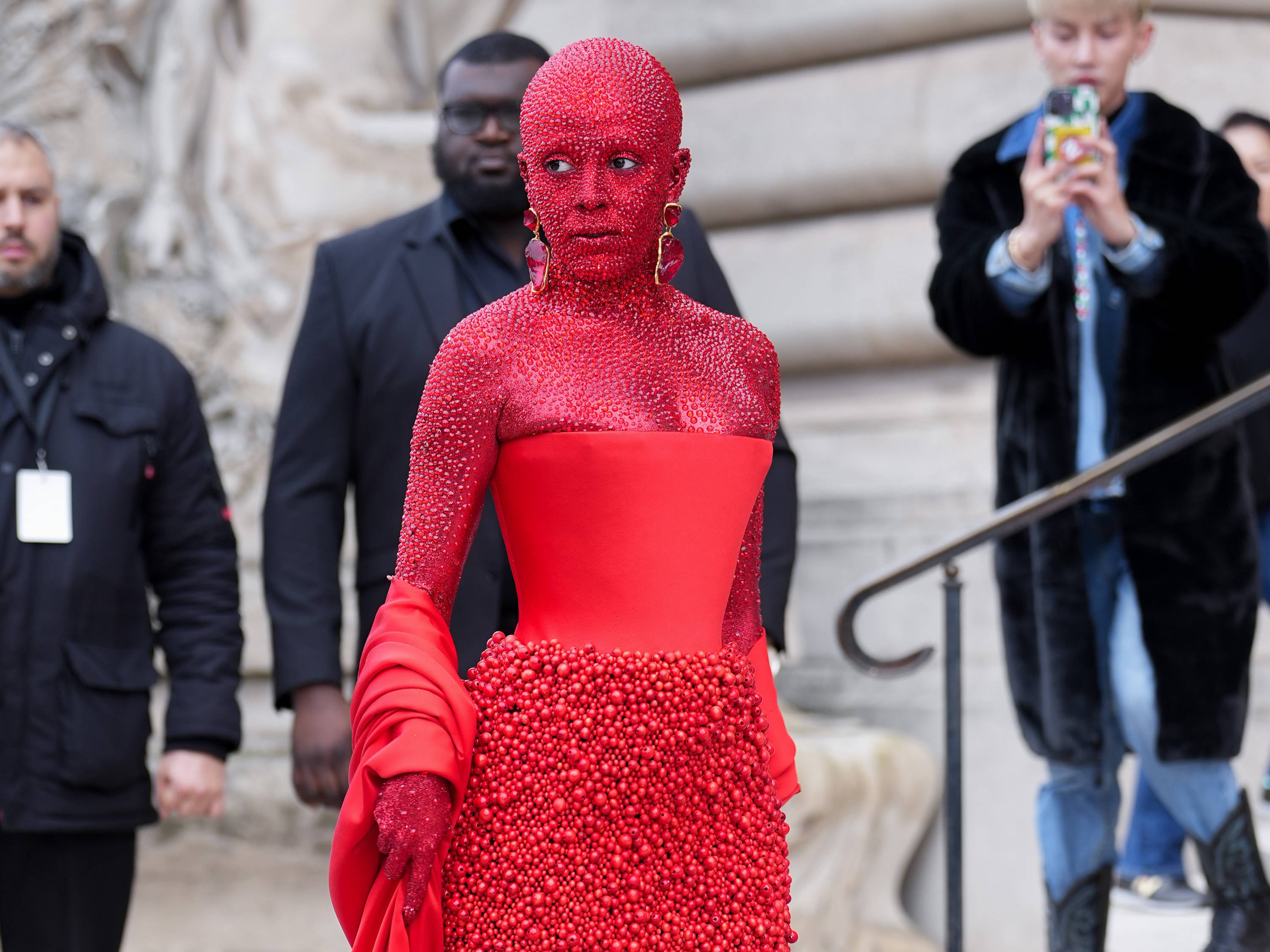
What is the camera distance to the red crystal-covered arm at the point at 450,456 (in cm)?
182

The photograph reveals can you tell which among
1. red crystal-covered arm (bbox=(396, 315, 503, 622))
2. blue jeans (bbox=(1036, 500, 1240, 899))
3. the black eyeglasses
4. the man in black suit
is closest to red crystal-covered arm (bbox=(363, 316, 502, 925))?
red crystal-covered arm (bbox=(396, 315, 503, 622))

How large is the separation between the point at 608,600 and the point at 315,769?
1.08 metres

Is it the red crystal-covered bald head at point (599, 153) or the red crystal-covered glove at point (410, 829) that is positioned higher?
the red crystal-covered bald head at point (599, 153)

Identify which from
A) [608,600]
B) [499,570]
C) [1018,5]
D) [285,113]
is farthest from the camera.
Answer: [285,113]

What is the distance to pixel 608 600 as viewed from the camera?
183 cm

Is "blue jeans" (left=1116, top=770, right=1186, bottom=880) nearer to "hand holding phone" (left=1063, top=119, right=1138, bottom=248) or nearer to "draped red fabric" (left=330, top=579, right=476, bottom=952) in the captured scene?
"hand holding phone" (left=1063, top=119, right=1138, bottom=248)

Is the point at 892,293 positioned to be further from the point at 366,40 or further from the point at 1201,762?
the point at 1201,762

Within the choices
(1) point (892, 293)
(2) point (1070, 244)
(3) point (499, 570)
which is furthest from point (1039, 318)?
(1) point (892, 293)

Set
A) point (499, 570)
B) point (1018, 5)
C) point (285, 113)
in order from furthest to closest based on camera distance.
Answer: point (285, 113) < point (1018, 5) < point (499, 570)

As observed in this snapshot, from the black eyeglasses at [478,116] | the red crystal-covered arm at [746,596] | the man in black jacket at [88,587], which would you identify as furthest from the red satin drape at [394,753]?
the man in black jacket at [88,587]

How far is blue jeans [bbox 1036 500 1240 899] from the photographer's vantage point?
3.19 metres

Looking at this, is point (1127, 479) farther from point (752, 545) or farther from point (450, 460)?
point (450, 460)

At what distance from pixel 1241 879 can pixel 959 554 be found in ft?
2.68

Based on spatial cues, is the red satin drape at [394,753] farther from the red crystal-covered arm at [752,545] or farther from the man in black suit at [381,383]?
the man in black suit at [381,383]
